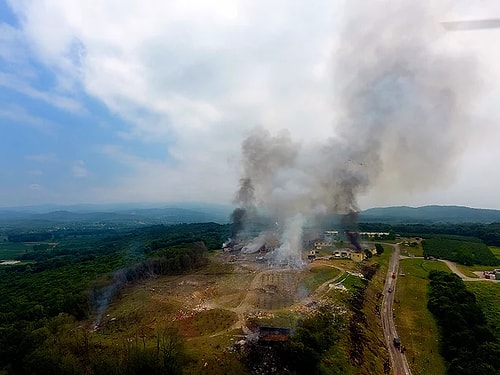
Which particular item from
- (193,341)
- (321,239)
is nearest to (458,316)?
(193,341)

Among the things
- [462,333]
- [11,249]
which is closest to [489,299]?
[462,333]

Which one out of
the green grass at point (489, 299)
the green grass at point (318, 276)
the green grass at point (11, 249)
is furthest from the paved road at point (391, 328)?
the green grass at point (11, 249)

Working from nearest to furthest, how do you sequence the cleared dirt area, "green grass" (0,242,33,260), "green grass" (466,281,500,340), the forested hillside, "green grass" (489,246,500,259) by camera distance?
the forested hillside < the cleared dirt area < "green grass" (466,281,500,340) < "green grass" (489,246,500,259) < "green grass" (0,242,33,260)

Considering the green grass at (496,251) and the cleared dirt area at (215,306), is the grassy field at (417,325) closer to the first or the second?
the cleared dirt area at (215,306)

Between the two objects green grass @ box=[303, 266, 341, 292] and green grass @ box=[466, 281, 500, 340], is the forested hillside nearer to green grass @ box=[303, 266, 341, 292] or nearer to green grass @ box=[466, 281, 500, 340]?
green grass @ box=[303, 266, 341, 292]

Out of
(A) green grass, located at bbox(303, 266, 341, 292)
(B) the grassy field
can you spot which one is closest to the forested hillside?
(A) green grass, located at bbox(303, 266, 341, 292)

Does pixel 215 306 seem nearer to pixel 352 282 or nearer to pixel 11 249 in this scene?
pixel 352 282

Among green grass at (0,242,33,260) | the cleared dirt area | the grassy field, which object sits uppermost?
the cleared dirt area

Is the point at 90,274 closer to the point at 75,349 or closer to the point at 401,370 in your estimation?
the point at 75,349
